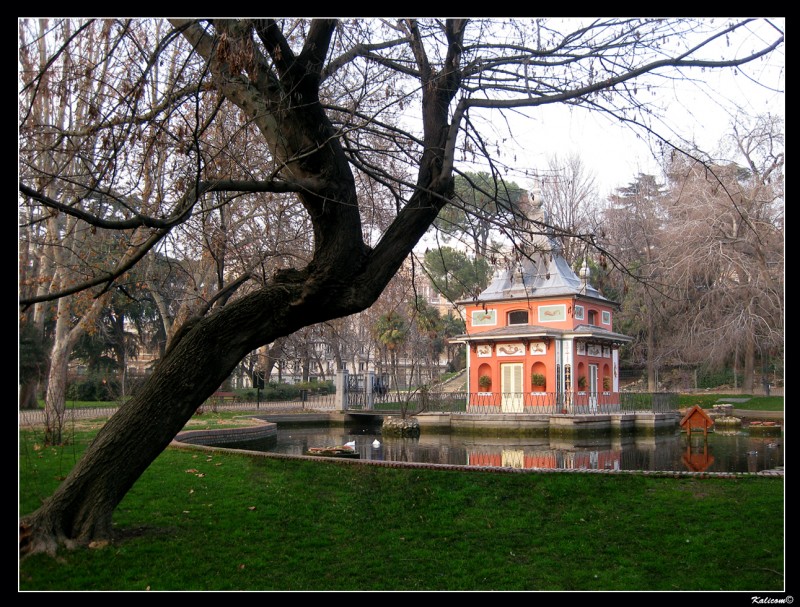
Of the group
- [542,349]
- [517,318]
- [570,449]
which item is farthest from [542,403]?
[570,449]

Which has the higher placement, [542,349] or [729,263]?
[729,263]

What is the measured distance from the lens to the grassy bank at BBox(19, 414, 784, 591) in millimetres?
6207

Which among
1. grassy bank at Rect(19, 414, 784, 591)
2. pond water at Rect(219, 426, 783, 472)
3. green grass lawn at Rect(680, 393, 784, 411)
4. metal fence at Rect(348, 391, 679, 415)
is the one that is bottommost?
green grass lawn at Rect(680, 393, 784, 411)

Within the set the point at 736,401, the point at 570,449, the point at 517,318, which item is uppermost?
the point at 517,318

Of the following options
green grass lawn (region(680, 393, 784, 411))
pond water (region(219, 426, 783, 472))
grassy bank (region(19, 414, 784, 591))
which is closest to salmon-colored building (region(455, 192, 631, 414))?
pond water (region(219, 426, 783, 472))

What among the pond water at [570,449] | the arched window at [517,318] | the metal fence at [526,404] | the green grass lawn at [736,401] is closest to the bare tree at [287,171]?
the pond water at [570,449]

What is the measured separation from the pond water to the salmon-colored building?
10.5ft

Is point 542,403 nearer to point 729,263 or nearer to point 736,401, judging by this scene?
point 729,263

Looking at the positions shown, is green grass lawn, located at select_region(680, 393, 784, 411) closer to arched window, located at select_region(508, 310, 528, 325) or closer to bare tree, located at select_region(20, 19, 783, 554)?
arched window, located at select_region(508, 310, 528, 325)

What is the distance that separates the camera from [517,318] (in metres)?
28.3

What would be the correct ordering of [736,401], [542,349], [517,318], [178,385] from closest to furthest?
[178,385] < [542,349] < [517,318] < [736,401]

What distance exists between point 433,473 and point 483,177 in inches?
172

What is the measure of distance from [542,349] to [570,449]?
7511 mm
